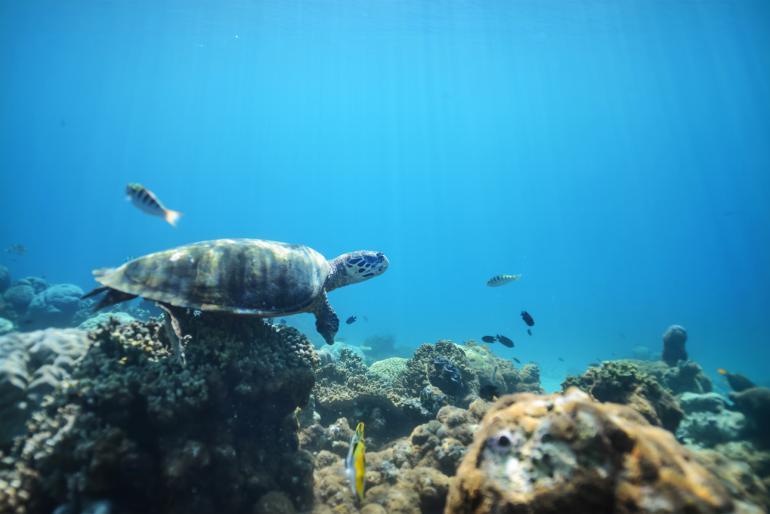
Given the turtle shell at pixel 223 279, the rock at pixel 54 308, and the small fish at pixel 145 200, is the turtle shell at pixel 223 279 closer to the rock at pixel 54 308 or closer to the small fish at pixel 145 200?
the small fish at pixel 145 200

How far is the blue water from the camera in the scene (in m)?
47.8

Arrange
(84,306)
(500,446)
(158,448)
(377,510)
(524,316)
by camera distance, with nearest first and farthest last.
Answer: (500,446)
(158,448)
(377,510)
(524,316)
(84,306)

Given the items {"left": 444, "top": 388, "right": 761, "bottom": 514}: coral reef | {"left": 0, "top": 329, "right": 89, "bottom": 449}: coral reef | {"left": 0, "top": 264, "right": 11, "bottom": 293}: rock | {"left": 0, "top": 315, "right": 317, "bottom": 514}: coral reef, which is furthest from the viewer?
{"left": 0, "top": 264, "right": 11, "bottom": 293}: rock

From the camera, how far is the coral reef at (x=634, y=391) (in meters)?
6.87

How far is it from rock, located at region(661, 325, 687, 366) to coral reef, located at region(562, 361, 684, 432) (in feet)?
39.6

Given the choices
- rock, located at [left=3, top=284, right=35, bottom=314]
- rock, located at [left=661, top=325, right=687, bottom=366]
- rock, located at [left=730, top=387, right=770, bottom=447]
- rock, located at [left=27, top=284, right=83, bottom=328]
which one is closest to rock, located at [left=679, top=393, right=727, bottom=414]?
rock, located at [left=730, top=387, right=770, bottom=447]

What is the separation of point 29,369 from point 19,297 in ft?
72.1

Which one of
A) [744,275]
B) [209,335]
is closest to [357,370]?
[209,335]

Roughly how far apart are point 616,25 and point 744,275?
141937 millimetres

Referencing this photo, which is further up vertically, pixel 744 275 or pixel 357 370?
pixel 744 275

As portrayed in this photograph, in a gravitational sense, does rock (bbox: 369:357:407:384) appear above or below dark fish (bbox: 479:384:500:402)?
above

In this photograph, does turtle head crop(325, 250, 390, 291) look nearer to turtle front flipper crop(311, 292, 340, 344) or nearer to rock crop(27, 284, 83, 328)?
turtle front flipper crop(311, 292, 340, 344)

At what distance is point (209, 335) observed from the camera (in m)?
5.44

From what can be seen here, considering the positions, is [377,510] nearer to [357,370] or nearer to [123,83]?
[357,370]
